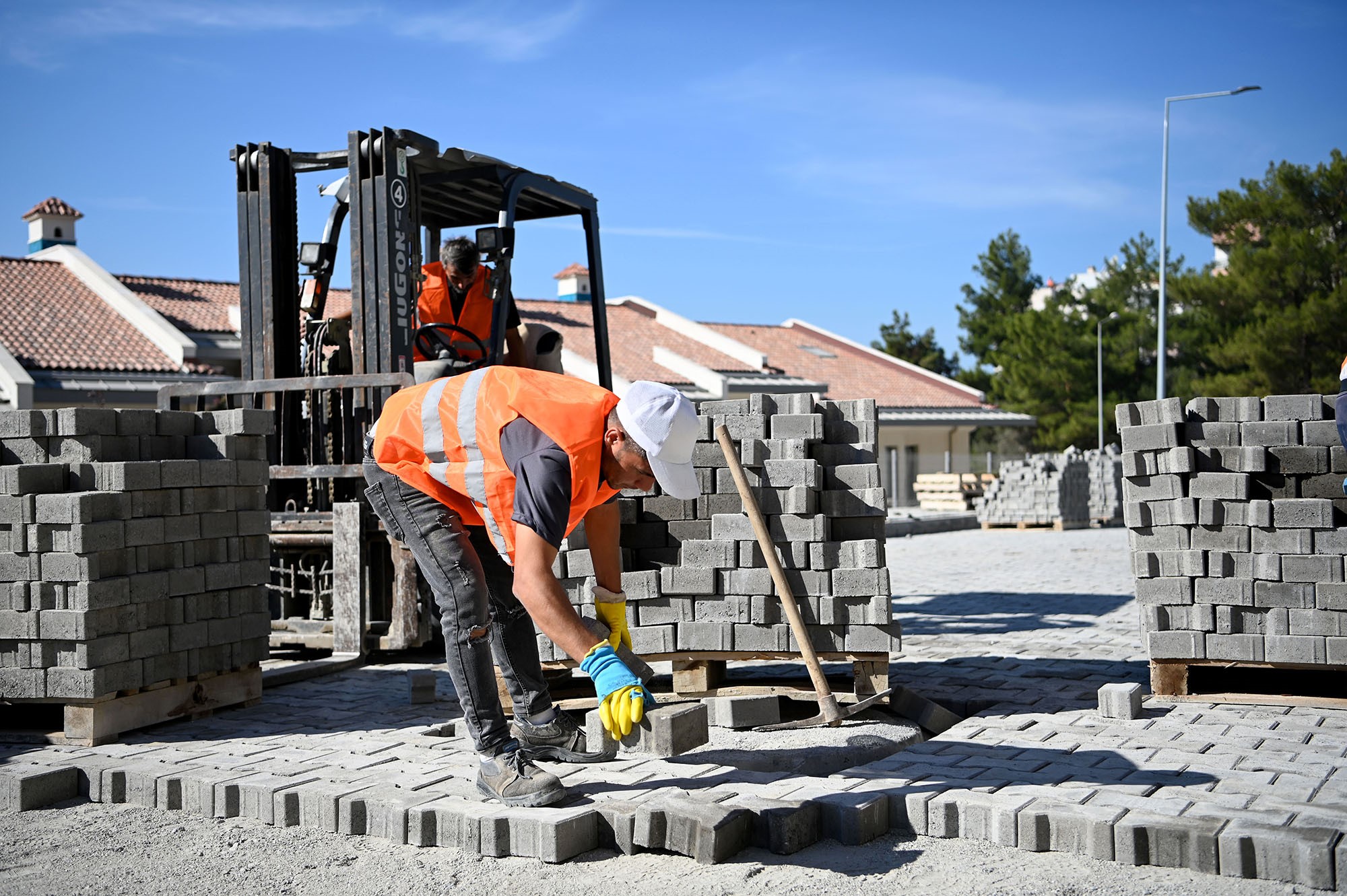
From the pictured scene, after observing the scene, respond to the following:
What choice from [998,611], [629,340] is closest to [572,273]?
[629,340]

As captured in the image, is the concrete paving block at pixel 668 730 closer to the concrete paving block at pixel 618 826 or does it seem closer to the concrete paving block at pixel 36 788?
the concrete paving block at pixel 618 826

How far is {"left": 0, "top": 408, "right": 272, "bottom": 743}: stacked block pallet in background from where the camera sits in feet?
18.1

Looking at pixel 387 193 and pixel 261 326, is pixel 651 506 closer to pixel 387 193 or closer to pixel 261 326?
pixel 387 193

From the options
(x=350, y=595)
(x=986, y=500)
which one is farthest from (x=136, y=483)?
(x=986, y=500)

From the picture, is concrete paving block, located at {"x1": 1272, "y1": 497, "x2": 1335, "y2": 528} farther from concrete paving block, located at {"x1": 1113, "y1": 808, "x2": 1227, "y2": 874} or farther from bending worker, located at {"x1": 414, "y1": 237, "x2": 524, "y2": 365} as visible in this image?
bending worker, located at {"x1": 414, "y1": 237, "x2": 524, "y2": 365}

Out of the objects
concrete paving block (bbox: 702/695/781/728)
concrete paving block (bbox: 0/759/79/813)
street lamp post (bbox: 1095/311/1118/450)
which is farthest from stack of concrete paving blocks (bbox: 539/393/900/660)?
street lamp post (bbox: 1095/311/1118/450)

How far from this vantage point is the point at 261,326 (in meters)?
8.35

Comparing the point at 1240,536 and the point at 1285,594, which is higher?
the point at 1240,536

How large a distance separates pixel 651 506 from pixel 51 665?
2.92 meters

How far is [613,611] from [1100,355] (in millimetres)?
37933

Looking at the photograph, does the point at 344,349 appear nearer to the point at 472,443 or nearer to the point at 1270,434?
the point at 472,443

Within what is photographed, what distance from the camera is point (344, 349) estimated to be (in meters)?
8.41

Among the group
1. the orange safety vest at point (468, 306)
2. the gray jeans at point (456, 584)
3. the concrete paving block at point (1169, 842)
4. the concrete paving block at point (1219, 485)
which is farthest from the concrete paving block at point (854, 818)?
the orange safety vest at point (468, 306)

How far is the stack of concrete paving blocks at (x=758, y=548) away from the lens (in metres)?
5.81
